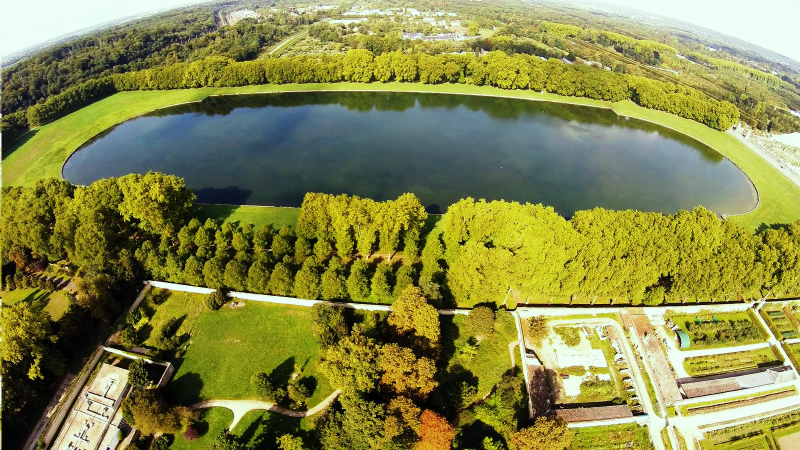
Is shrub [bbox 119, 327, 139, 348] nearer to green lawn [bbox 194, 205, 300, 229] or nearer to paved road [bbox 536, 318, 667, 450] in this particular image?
green lawn [bbox 194, 205, 300, 229]

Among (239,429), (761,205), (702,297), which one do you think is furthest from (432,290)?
(761,205)

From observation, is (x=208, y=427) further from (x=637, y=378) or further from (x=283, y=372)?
(x=637, y=378)

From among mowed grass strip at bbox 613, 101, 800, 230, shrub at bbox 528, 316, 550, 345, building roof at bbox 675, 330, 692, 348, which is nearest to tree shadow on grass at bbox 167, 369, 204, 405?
shrub at bbox 528, 316, 550, 345

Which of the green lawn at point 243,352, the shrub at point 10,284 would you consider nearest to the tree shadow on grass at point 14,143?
the shrub at point 10,284

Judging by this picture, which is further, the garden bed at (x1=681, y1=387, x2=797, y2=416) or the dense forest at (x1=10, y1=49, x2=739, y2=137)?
the dense forest at (x1=10, y1=49, x2=739, y2=137)

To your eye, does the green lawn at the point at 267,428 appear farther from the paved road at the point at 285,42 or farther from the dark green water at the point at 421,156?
the paved road at the point at 285,42

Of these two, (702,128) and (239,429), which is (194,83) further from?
(702,128)

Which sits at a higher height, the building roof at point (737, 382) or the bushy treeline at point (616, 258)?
the bushy treeline at point (616, 258)
